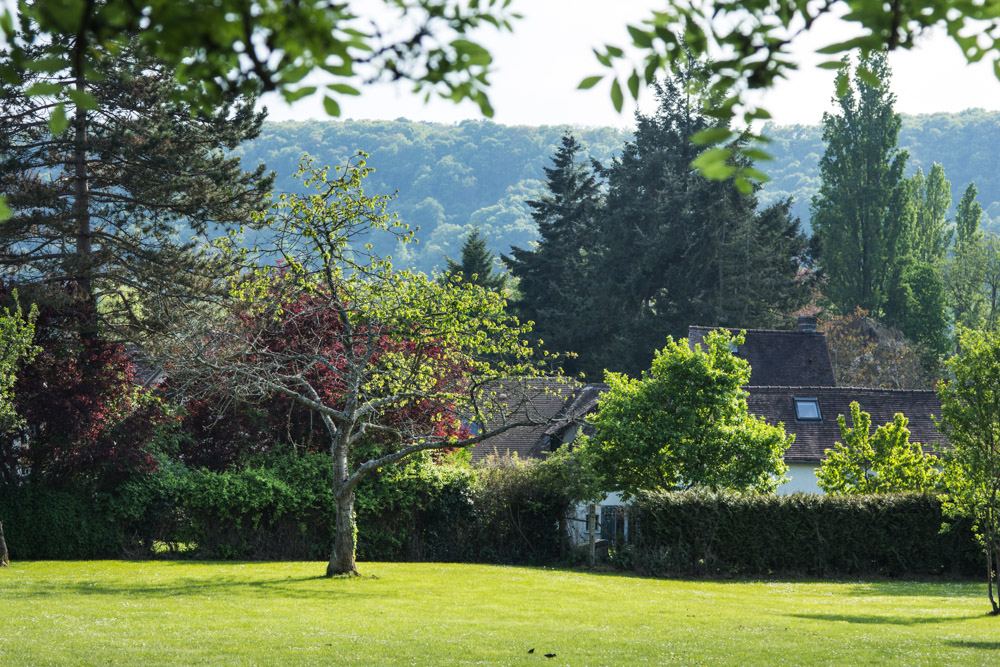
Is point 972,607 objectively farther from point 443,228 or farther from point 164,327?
point 443,228

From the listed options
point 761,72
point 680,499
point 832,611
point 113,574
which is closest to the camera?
point 761,72

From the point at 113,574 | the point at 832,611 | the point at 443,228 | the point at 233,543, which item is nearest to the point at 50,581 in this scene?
the point at 113,574

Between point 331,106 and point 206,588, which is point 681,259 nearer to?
point 206,588

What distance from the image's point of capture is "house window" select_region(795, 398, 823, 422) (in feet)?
138

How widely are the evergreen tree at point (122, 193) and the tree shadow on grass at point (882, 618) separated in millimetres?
17562

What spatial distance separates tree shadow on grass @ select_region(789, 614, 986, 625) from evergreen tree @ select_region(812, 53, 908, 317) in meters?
44.9

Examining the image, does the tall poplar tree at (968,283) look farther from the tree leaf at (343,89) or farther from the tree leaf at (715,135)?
the tree leaf at (343,89)

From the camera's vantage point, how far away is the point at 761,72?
5.04 meters

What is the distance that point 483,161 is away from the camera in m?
144

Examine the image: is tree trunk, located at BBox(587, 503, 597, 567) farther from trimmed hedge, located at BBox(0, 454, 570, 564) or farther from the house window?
the house window

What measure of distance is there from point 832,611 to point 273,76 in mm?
17723

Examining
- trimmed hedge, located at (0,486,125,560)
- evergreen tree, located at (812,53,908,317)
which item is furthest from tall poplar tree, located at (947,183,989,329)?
trimmed hedge, located at (0,486,125,560)

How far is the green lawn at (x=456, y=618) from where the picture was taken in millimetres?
13141

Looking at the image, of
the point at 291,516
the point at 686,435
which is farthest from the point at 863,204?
the point at 291,516
